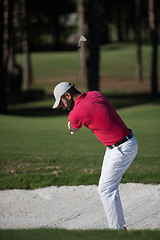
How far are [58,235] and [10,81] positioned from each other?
27628 millimetres

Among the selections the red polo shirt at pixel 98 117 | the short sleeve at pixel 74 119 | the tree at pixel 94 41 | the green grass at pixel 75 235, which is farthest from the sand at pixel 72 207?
the tree at pixel 94 41

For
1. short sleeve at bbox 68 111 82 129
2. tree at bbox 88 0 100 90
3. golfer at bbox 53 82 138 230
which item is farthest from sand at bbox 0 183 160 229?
tree at bbox 88 0 100 90

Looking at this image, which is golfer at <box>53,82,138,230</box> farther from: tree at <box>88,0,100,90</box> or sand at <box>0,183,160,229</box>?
tree at <box>88,0,100,90</box>

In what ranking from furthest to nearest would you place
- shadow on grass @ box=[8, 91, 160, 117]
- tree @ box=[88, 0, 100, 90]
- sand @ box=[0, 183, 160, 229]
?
1. tree @ box=[88, 0, 100, 90]
2. shadow on grass @ box=[8, 91, 160, 117]
3. sand @ box=[0, 183, 160, 229]

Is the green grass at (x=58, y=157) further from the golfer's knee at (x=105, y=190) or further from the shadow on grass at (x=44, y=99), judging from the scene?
the shadow on grass at (x=44, y=99)

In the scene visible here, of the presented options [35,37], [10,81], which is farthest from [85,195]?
[10,81]

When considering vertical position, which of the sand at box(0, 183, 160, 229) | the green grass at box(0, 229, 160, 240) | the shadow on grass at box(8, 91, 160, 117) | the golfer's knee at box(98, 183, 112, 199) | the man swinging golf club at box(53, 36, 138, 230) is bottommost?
the shadow on grass at box(8, 91, 160, 117)

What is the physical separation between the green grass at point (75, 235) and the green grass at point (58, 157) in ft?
10.9

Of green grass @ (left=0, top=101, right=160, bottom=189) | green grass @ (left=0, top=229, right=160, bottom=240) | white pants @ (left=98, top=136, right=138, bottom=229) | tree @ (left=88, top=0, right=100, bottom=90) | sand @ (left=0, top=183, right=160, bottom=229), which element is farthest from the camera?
tree @ (left=88, top=0, right=100, bottom=90)

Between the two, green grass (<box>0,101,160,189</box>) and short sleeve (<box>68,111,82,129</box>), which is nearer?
short sleeve (<box>68,111,82,129</box>)

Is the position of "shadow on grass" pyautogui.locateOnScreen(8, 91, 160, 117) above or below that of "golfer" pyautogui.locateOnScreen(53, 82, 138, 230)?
below

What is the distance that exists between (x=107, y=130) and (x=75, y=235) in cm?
134

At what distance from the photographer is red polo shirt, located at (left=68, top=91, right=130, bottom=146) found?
4883 millimetres

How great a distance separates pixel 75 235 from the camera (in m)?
4.43
